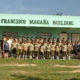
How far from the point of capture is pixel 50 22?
78.0 feet

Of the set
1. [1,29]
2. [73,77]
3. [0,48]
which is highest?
[1,29]

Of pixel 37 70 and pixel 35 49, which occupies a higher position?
pixel 35 49

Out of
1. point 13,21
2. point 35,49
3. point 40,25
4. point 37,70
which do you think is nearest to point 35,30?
point 40,25

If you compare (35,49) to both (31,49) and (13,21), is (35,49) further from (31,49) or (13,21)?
(13,21)

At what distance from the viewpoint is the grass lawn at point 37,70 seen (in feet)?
39.1

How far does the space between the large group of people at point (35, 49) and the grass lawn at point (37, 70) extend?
5.62 ft

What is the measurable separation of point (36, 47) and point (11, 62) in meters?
2.72

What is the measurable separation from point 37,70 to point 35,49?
215 inches

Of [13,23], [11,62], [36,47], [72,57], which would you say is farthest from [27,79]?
[13,23]

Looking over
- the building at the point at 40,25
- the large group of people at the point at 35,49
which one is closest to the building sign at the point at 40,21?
the building at the point at 40,25

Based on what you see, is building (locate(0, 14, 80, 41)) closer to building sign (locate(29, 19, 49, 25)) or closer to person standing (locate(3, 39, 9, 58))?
building sign (locate(29, 19, 49, 25))

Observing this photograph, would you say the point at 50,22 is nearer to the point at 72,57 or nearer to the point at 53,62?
the point at 72,57

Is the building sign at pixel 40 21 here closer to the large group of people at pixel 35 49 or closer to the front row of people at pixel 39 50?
the large group of people at pixel 35 49

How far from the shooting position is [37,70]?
47.9ft
